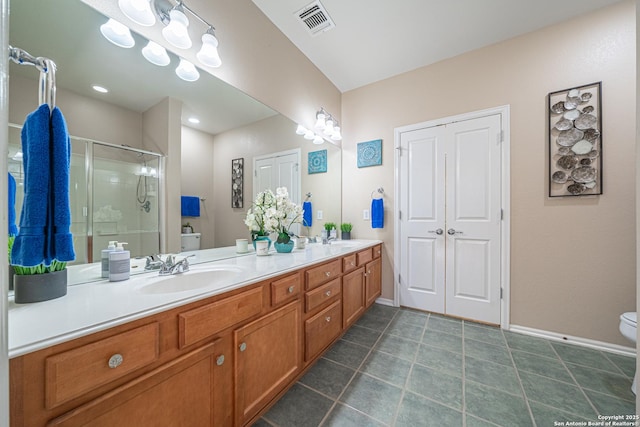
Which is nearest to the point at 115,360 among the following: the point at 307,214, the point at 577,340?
the point at 307,214

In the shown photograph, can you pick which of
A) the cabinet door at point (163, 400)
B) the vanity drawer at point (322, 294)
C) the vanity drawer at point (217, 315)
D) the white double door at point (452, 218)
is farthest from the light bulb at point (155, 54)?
the white double door at point (452, 218)

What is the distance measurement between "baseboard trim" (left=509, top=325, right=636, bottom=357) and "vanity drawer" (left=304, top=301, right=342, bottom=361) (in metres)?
1.71

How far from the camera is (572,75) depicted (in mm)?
1913

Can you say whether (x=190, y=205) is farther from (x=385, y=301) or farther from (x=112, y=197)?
(x=385, y=301)

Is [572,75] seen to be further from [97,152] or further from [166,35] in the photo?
[97,152]

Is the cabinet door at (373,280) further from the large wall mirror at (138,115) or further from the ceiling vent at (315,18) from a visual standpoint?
the ceiling vent at (315,18)

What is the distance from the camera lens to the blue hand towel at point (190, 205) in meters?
1.41

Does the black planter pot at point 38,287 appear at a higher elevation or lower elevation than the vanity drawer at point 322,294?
higher

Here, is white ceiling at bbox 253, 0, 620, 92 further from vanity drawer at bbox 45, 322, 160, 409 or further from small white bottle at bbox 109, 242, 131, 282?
vanity drawer at bbox 45, 322, 160, 409

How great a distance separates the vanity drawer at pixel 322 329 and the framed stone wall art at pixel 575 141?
7.04ft

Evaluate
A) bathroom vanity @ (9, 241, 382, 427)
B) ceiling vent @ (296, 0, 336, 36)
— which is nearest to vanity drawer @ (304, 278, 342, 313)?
bathroom vanity @ (9, 241, 382, 427)

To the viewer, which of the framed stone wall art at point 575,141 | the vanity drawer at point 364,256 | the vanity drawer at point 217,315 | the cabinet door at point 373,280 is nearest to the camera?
the vanity drawer at point 217,315

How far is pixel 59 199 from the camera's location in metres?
0.73

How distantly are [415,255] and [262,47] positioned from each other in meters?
2.56
